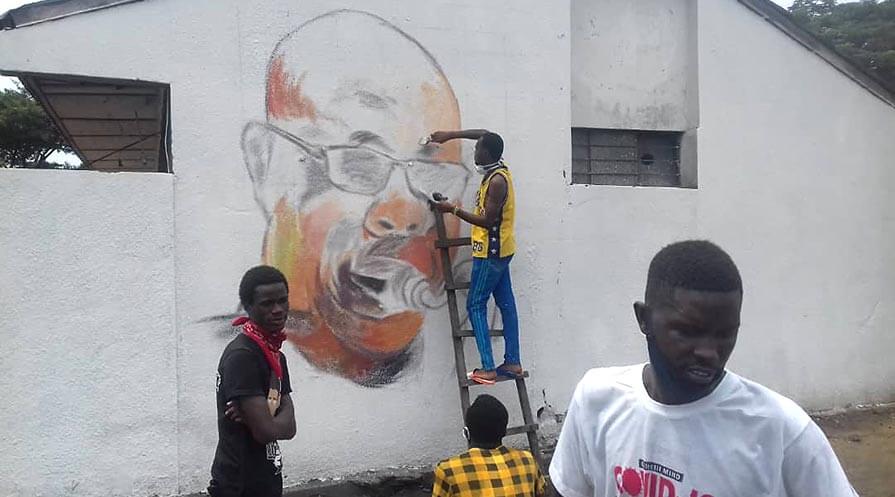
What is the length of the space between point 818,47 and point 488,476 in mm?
5253

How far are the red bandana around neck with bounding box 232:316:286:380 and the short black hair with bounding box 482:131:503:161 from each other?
2.22 m

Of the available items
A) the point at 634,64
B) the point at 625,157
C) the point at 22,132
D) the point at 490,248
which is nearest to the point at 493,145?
the point at 490,248

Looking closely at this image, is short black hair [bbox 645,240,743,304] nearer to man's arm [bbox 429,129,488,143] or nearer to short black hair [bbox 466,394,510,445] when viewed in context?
short black hair [bbox 466,394,510,445]

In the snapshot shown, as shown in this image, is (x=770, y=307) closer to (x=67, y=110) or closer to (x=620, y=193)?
(x=620, y=193)

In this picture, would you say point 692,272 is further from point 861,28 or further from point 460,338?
point 861,28

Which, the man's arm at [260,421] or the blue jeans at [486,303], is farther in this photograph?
the blue jeans at [486,303]

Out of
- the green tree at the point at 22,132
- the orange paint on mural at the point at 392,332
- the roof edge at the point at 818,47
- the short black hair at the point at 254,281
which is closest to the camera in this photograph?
the short black hair at the point at 254,281

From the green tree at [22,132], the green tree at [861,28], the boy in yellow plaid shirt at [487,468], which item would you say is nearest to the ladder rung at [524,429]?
the boy in yellow plaid shirt at [487,468]

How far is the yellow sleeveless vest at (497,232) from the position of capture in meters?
4.64

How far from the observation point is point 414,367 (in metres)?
4.86

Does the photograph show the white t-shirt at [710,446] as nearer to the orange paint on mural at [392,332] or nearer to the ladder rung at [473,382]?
the ladder rung at [473,382]

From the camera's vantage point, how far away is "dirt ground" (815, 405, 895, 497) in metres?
4.97

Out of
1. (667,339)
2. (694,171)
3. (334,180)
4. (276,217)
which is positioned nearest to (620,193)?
(694,171)

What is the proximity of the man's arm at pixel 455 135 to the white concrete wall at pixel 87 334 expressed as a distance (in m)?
1.69
